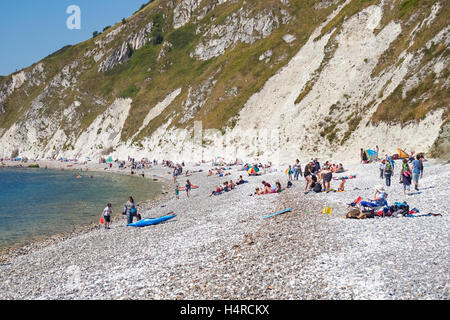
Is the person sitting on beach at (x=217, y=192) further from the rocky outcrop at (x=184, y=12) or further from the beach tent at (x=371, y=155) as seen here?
the rocky outcrop at (x=184, y=12)

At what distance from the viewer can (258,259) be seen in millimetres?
12023

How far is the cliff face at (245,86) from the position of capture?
42.1 meters

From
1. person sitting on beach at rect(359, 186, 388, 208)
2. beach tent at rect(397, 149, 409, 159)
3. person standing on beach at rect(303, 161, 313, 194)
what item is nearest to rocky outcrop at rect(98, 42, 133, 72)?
beach tent at rect(397, 149, 409, 159)

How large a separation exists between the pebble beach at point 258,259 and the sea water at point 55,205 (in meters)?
5.80

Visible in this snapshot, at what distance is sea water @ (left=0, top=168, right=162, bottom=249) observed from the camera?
2648 centimetres

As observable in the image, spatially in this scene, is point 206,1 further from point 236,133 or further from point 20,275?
point 20,275

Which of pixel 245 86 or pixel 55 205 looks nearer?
pixel 55 205

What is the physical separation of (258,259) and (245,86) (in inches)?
2554

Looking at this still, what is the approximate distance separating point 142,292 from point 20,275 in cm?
775

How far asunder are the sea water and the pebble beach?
5803 millimetres

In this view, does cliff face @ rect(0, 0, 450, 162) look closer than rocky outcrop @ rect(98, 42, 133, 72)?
Yes

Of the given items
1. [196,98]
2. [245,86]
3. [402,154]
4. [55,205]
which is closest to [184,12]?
[196,98]

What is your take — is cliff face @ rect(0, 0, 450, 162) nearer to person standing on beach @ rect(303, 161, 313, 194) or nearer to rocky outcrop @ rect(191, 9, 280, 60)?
rocky outcrop @ rect(191, 9, 280, 60)

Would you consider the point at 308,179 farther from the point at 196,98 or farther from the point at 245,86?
the point at 196,98
